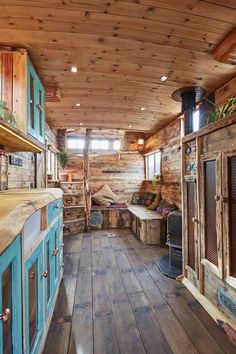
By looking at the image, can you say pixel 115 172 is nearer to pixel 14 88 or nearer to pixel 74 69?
pixel 74 69

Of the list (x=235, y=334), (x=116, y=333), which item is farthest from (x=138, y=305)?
(x=235, y=334)

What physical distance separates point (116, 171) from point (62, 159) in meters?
1.74

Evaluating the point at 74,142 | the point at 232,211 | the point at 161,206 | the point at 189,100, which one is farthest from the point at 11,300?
the point at 74,142

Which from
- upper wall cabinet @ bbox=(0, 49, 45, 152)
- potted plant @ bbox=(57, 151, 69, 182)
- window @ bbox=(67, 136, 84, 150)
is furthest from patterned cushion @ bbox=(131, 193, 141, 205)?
upper wall cabinet @ bbox=(0, 49, 45, 152)

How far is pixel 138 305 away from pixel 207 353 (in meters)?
0.73

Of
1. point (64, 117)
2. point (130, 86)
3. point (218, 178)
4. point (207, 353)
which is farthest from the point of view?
point (64, 117)

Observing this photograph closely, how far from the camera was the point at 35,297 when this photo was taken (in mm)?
1282

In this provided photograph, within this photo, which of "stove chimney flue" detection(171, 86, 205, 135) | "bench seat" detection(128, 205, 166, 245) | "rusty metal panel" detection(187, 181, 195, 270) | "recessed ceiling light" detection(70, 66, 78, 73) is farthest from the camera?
"bench seat" detection(128, 205, 166, 245)

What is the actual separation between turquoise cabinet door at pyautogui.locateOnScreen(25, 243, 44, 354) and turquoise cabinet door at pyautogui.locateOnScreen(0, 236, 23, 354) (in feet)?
0.53

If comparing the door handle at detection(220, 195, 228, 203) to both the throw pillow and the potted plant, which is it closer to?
the throw pillow

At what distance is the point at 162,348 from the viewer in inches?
57.5

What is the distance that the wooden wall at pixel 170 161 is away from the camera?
3.91m

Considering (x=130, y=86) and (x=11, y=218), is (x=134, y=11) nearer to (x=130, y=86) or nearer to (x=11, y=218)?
(x=130, y=86)

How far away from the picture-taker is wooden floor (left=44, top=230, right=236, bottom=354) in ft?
4.88
